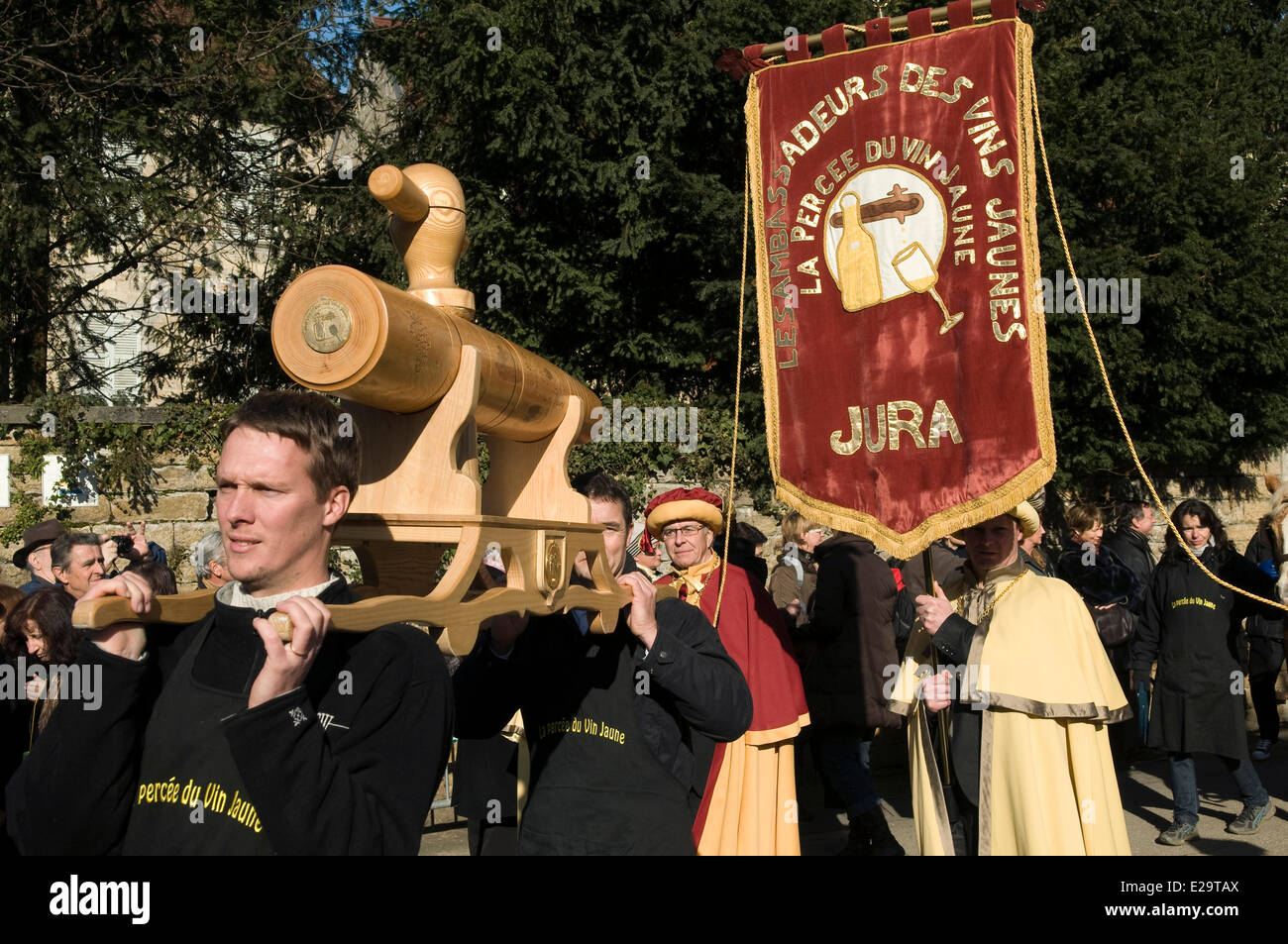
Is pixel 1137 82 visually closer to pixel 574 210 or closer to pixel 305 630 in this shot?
pixel 574 210

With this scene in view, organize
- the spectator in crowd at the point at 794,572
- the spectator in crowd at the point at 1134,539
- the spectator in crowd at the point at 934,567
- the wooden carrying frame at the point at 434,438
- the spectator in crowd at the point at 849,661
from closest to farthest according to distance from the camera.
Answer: the wooden carrying frame at the point at 434,438 → the spectator in crowd at the point at 849,661 → the spectator in crowd at the point at 934,567 → the spectator in crowd at the point at 794,572 → the spectator in crowd at the point at 1134,539

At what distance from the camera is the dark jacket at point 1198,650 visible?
673cm

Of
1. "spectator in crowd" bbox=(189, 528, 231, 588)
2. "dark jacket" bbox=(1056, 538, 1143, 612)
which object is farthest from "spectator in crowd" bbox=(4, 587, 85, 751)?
"dark jacket" bbox=(1056, 538, 1143, 612)

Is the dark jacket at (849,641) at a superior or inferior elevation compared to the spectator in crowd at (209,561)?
inferior

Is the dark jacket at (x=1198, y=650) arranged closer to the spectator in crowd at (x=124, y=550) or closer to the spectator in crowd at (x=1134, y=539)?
the spectator in crowd at (x=1134, y=539)

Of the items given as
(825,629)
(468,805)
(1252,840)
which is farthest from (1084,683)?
(1252,840)

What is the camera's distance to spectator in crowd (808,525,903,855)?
6.61m

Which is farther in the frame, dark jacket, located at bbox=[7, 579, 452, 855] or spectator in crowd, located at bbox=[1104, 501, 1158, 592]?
spectator in crowd, located at bbox=[1104, 501, 1158, 592]

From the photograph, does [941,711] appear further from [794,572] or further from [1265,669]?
[1265,669]

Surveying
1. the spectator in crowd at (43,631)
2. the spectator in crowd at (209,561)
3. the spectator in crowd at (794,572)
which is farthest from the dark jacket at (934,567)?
the spectator in crowd at (43,631)

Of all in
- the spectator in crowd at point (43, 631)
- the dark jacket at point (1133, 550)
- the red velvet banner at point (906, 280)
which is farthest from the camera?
the dark jacket at point (1133, 550)

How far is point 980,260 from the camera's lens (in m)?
4.63

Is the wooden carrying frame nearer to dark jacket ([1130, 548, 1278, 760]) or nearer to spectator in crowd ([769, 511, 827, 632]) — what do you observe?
dark jacket ([1130, 548, 1278, 760])

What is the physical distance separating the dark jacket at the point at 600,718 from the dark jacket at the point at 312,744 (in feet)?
3.62
